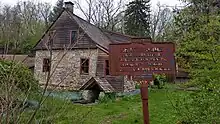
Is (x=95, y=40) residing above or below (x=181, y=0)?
below

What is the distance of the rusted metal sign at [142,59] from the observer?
20.5ft

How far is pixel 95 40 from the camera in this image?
20.9 m

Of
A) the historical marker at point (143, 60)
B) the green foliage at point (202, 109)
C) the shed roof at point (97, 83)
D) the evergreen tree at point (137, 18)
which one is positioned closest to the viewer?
the green foliage at point (202, 109)

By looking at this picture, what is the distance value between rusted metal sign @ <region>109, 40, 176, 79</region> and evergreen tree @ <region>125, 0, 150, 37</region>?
33096 mm

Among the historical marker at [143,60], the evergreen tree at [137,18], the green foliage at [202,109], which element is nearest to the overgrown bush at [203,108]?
the green foliage at [202,109]

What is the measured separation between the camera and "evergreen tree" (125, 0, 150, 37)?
39.6 m

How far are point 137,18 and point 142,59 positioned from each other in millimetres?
34223

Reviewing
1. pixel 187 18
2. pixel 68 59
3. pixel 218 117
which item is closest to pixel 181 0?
pixel 187 18

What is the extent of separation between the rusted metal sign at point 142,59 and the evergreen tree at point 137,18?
33.1 metres

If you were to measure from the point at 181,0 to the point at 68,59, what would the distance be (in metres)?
9.85

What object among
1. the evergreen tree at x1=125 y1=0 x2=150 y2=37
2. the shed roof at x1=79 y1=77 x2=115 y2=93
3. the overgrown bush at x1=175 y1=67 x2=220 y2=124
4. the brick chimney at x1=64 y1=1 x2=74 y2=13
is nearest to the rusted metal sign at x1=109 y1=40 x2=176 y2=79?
the overgrown bush at x1=175 y1=67 x2=220 y2=124

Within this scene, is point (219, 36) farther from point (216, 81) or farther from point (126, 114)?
point (126, 114)

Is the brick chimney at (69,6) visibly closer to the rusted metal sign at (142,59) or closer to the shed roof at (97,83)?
the shed roof at (97,83)

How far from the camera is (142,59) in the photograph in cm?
634
